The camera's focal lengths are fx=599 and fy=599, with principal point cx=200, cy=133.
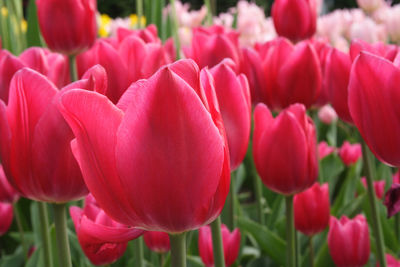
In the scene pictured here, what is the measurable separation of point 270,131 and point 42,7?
1.97 ft

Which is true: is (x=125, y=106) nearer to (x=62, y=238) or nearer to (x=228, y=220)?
(x=62, y=238)

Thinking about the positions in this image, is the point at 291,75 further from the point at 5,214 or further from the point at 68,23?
the point at 5,214

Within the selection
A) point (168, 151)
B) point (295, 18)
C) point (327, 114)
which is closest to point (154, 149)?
point (168, 151)

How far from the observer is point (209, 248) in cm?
Result: 97

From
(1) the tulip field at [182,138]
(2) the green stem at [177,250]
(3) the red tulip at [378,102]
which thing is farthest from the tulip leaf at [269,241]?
(2) the green stem at [177,250]

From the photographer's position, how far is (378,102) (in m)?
0.62

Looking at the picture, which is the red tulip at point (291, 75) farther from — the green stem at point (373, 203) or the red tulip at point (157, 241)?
the red tulip at point (157, 241)

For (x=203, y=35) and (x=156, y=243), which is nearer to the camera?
(x=156, y=243)

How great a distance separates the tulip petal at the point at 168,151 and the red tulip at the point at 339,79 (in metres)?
0.45

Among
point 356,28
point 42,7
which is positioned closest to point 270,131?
point 42,7

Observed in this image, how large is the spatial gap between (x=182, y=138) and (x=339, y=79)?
486 millimetres

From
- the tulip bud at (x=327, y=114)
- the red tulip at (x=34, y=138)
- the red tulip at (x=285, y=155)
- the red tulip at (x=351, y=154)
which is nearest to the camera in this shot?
the red tulip at (x=34, y=138)

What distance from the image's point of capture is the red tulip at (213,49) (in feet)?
3.60

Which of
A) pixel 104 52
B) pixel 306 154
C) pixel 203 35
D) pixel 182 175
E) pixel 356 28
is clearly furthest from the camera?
pixel 356 28
